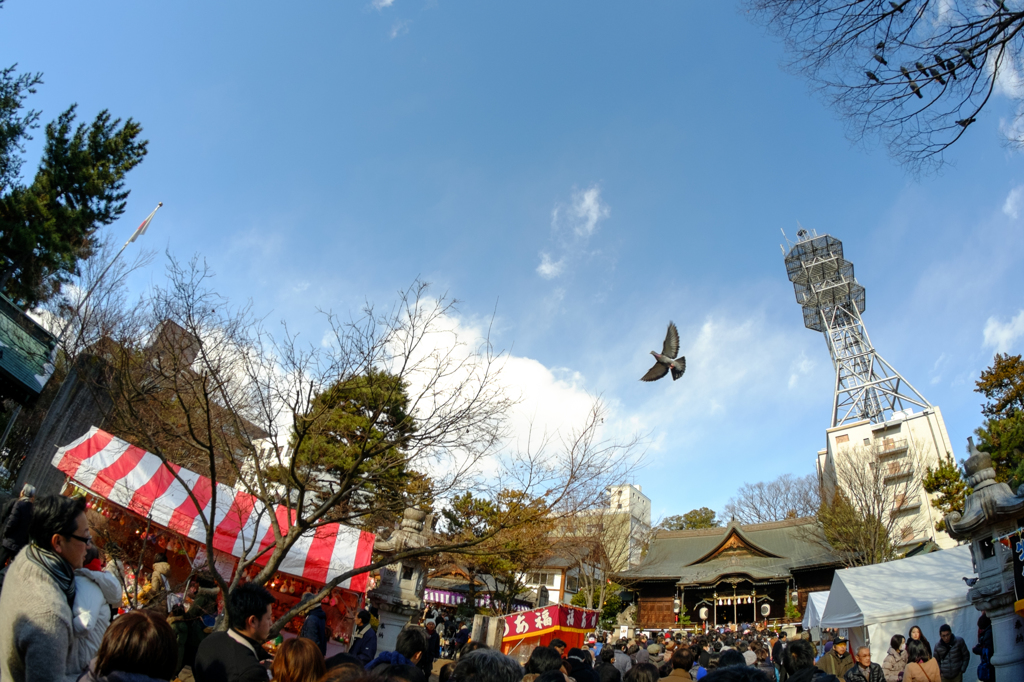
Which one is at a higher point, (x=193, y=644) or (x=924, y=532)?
(x=924, y=532)

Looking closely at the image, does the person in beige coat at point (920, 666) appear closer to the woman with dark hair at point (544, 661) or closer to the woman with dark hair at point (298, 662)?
the woman with dark hair at point (544, 661)

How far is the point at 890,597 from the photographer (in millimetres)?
9961

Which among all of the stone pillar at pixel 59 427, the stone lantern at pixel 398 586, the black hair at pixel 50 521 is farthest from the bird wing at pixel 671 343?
the stone pillar at pixel 59 427

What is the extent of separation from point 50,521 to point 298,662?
1264 mm

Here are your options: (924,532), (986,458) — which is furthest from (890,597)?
(924,532)

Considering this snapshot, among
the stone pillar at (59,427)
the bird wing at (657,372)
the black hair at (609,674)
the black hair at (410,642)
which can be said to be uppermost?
the bird wing at (657,372)

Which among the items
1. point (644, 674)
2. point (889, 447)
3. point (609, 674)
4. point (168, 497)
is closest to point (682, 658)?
point (644, 674)

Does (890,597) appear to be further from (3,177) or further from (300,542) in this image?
(3,177)

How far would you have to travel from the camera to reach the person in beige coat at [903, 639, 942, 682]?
609 centimetres

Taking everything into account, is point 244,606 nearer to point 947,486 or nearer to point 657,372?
→ point 657,372

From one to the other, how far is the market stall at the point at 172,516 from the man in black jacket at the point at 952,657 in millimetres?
9144

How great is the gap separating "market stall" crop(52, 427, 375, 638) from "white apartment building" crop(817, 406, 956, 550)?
79.1 feet

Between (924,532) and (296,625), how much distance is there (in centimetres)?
3026

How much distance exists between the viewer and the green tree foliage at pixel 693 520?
49844 millimetres
